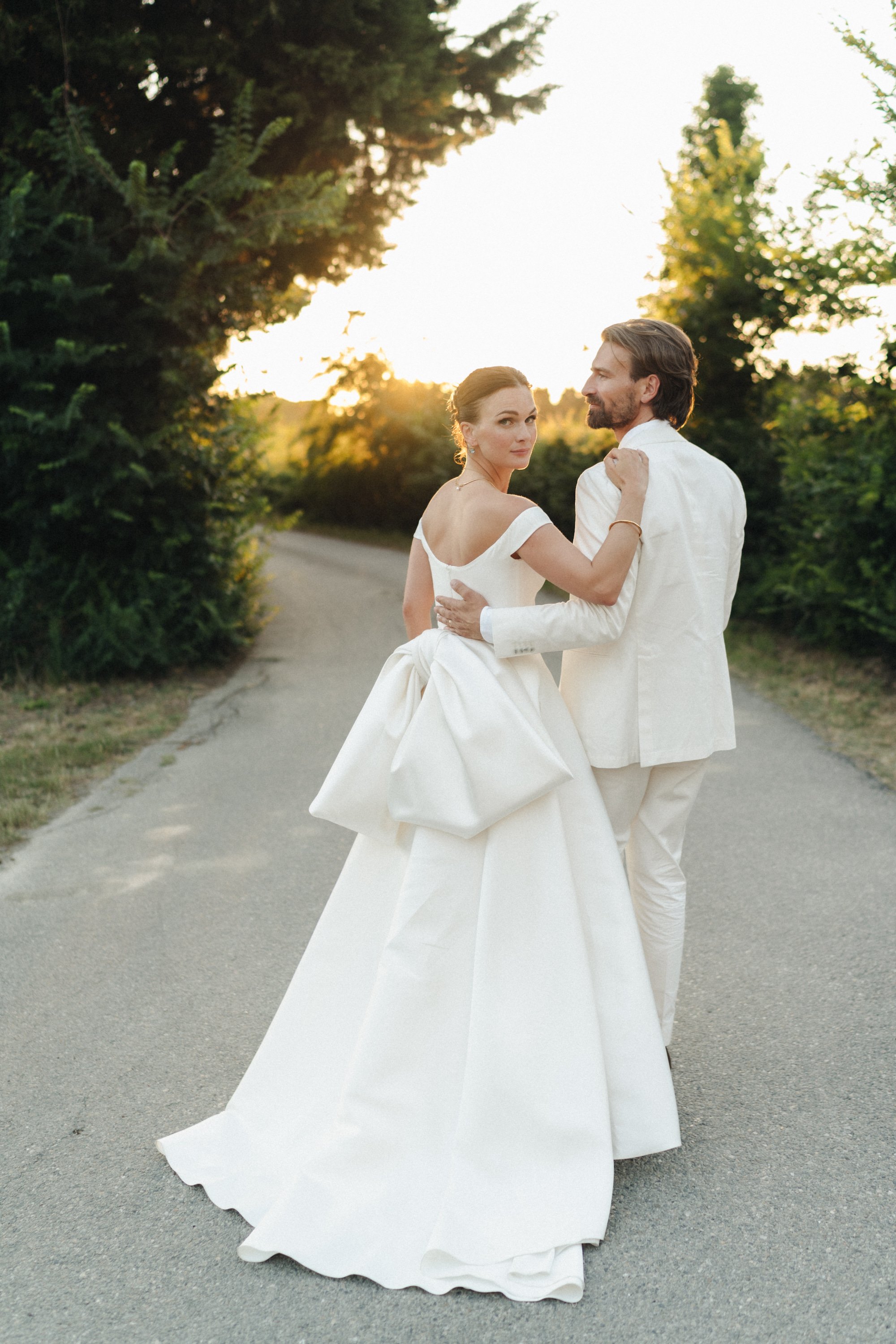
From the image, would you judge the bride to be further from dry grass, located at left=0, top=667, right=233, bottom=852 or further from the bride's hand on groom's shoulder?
dry grass, located at left=0, top=667, right=233, bottom=852

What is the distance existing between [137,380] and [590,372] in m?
7.72

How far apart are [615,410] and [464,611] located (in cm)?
73

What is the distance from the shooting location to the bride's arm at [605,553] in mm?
2730

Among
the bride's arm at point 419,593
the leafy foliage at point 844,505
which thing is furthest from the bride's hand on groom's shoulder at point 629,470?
the leafy foliage at point 844,505

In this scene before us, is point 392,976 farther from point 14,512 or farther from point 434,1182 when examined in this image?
point 14,512

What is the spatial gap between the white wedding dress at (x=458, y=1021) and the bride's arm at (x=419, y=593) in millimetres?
208

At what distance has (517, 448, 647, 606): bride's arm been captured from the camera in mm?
2730

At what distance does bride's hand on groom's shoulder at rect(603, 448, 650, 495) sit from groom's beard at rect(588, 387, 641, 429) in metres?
0.13

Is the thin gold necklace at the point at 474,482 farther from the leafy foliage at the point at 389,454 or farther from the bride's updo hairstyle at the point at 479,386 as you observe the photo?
the leafy foliage at the point at 389,454

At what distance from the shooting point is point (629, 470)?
9.21 feet

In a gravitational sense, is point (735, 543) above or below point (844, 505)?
below

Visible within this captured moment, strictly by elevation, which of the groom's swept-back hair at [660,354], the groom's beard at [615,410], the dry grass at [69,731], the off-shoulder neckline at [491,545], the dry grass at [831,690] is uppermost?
the groom's swept-back hair at [660,354]

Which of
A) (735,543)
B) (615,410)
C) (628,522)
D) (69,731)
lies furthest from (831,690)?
(628,522)

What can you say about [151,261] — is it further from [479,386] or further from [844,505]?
[479,386]
